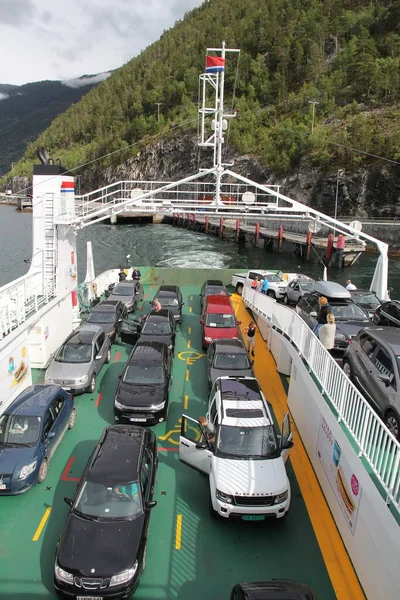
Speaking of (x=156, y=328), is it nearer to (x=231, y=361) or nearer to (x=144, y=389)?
(x=231, y=361)

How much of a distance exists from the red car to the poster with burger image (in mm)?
7335

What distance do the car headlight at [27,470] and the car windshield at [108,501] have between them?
1.69 m

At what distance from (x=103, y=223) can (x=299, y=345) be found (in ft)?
300

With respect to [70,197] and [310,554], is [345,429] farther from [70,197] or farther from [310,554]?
[70,197]

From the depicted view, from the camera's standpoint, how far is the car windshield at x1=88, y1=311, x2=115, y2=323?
16.9 m

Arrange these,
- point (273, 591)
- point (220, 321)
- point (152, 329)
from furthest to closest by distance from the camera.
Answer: point (220, 321) → point (152, 329) → point (273, 591)

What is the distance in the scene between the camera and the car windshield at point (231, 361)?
42.1 feet

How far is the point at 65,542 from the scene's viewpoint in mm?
6633

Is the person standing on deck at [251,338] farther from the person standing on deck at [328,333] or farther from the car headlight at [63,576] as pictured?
the car headlight at [63,576]

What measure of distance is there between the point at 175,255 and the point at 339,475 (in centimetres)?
4965

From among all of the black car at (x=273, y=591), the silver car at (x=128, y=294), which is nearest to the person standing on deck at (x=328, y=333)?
the black car at (x=273, y=591)

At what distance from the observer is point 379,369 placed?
803cm

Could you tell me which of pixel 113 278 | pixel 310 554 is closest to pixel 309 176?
pixel 113 278

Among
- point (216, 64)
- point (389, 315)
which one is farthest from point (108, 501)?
point (216, 64)
